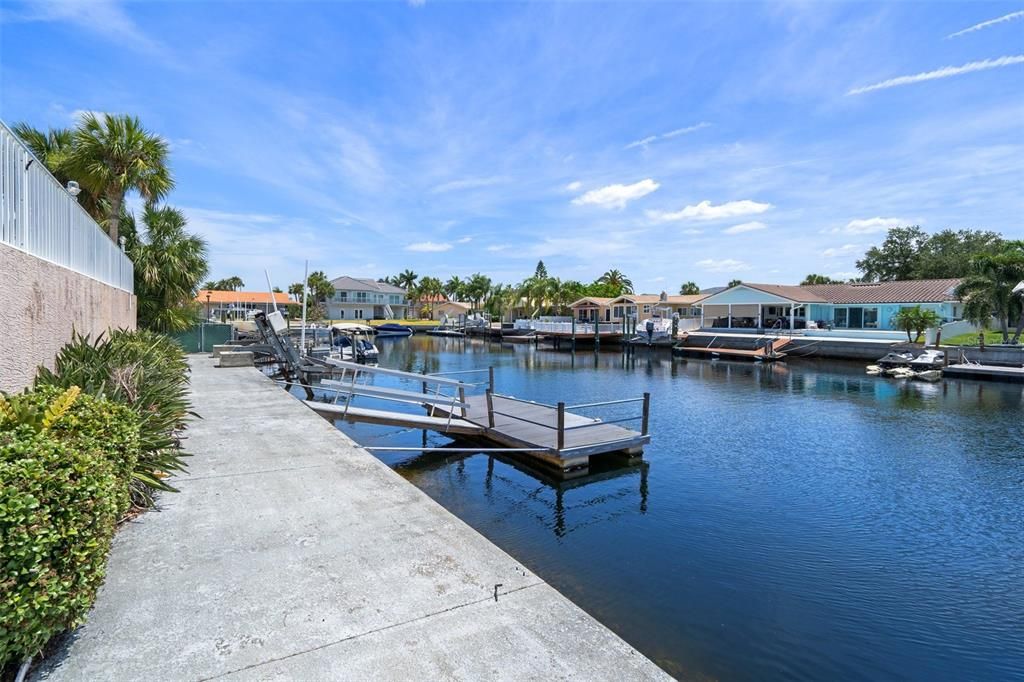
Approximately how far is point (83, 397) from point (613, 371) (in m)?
32.9

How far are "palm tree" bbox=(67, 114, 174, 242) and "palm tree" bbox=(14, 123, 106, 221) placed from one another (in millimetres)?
461

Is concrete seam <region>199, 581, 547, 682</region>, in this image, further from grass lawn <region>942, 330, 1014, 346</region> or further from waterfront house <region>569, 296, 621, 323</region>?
waterfront house <region>569, 296, 621, 323</region>

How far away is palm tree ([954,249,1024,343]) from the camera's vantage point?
32812 mm

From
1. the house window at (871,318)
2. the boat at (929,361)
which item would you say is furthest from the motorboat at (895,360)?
the house window at (871,318)

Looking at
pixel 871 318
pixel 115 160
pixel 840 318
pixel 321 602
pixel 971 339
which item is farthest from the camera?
pixel 840 318

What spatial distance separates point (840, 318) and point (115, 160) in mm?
54618

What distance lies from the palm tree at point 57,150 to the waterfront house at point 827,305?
4864 cm

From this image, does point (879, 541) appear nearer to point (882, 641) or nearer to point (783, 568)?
point (783, 568)

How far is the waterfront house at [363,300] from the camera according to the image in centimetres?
8738

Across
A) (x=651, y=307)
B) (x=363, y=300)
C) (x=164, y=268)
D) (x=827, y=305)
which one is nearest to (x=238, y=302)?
(x=363, y=300)

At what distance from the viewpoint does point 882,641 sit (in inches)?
249

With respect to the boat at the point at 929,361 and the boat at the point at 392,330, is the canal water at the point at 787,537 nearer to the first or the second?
the boat at the point at 929,361

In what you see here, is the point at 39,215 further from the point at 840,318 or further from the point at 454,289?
the point at 454,289

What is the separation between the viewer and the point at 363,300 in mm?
90875
